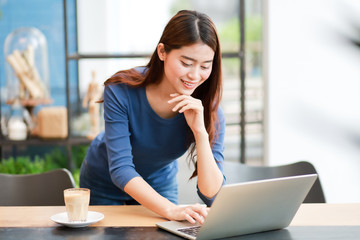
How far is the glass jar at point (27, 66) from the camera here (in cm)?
336

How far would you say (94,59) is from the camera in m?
3.42

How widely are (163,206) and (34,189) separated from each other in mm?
721

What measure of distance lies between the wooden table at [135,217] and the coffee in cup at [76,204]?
0.04 m

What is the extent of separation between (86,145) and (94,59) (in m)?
0.58

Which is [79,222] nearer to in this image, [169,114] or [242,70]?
[169,114]

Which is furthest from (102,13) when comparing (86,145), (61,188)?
(61,188)

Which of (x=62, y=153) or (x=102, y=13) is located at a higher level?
(x=102, y=13)

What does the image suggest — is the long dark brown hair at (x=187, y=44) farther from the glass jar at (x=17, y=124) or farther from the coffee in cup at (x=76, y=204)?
the glass jar at (x=17, y=124)

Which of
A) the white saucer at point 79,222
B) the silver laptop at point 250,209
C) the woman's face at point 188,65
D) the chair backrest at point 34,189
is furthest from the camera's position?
the chair backrest at point 34,189

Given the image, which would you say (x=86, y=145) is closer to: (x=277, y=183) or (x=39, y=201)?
(x=39, y=201)

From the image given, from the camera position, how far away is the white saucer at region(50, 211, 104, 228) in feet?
4.58

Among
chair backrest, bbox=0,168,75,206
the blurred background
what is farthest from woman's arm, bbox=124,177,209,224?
the blurred background

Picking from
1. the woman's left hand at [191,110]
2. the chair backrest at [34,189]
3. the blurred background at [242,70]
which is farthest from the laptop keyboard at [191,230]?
the blurred background at [242,70]

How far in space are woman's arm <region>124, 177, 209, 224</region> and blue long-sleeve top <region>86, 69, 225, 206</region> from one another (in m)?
0.04
